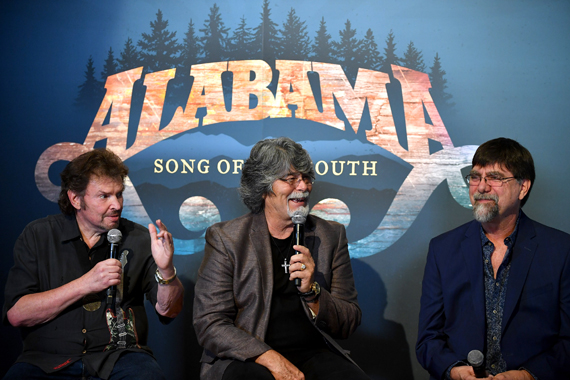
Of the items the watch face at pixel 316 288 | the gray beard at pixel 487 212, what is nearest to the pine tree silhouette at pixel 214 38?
the watch face at pixel 316 288

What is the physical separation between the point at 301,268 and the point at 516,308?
3.46ft

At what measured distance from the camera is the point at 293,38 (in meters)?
3.43

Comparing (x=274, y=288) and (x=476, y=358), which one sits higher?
(x=274, y=288)

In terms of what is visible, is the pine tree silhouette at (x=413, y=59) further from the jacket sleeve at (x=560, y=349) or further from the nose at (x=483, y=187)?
the jacket sleeve at (x=560, y=349)

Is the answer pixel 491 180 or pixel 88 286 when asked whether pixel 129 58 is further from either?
pixel 491 180

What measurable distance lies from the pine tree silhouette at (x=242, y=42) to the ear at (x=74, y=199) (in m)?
1.53

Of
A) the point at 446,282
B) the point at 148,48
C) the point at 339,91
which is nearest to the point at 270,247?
the point at 446,282

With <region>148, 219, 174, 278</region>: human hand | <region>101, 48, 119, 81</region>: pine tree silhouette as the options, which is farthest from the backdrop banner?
<region>148, 219, 174, 278</region>: human hand

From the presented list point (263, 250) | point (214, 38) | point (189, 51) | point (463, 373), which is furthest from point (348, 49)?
point (463, 373)

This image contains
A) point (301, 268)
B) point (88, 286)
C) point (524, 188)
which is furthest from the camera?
point (524, 188)

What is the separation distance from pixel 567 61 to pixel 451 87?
0.84m

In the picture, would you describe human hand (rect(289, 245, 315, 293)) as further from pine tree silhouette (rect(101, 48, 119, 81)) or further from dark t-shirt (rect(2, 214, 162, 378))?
Answer: pine tree silhouette (rect(101, 48, 119, 81))

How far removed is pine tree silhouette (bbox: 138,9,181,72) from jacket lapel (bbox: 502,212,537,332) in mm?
2482

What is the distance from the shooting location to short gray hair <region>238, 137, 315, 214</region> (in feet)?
8.11
